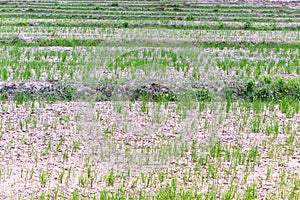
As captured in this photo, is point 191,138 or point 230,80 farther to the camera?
point 230,80

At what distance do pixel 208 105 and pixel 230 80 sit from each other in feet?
3.55

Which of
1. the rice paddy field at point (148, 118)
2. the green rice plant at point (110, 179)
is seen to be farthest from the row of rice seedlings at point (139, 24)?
the green rice plant at point (110, 179)

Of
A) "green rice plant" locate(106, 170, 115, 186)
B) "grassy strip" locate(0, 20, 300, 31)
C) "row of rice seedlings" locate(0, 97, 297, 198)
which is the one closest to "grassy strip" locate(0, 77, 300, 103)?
"row of rice seedlings" locate(0, 97, 297, 198)

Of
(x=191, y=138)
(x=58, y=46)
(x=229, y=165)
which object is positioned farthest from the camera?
(x=58, y=46)

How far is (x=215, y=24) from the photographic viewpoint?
13898mm

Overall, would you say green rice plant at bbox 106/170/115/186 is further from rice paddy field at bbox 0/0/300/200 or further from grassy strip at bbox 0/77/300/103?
grassy strip at bbox 0/77/300/103

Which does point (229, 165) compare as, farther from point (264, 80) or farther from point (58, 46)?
point (58, 46)

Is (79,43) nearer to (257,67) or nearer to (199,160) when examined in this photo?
(257,67)

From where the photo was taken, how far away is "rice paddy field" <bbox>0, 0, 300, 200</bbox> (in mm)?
4582

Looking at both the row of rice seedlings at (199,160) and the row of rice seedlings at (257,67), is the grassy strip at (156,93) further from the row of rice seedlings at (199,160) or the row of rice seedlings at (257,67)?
the row of rice seedlings at (199,160)

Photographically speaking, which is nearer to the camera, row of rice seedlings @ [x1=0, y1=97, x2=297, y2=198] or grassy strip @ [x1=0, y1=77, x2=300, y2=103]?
row of rice seedlings @ [x1=0, y1=97, x2=297, y2=198]

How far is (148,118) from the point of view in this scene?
612 centimetres

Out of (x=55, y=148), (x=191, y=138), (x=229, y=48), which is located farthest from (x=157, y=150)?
(x=229, y=48)

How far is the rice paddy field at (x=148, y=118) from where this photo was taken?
15.0 ft
